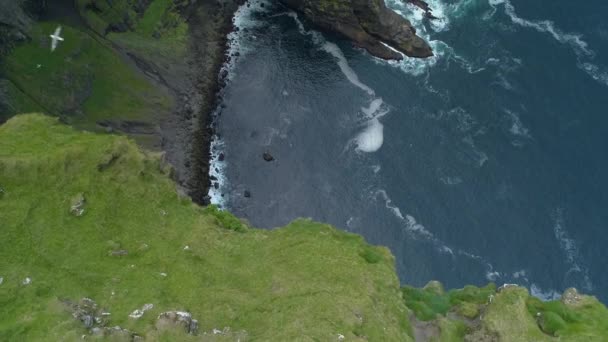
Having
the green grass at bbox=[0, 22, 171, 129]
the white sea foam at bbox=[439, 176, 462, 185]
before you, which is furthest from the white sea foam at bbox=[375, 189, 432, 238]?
the green grass at bbox=[0, 22, 171, 129]

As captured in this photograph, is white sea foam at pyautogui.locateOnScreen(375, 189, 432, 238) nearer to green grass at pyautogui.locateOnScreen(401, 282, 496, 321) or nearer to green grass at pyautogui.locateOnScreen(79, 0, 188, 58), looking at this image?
green grass at pyautogui.locateOnScreen(401, 282, 496, 321)

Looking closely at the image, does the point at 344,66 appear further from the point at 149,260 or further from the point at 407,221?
the point at 149,260

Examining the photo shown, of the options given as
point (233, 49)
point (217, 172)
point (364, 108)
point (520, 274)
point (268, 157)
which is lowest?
point (520, 274)

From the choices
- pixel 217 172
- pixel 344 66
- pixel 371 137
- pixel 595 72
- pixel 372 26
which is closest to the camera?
pixel 217 172

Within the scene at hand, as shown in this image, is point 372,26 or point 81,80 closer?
point 81,80

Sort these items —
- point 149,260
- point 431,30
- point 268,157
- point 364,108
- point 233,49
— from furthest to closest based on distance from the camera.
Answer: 1. point 431,30
2. point 233,49
3. point 364,108
4. point 268,157
5. point 149,260

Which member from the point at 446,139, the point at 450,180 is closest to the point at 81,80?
the point at 446,139

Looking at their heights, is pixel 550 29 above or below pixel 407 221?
above

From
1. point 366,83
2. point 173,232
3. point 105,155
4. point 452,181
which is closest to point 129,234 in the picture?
point 173,232
